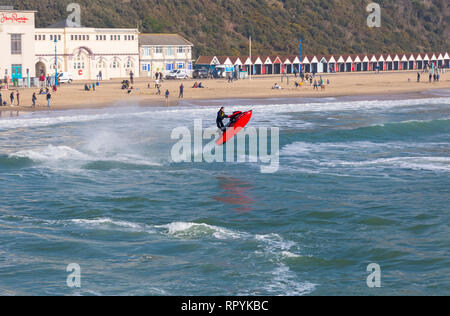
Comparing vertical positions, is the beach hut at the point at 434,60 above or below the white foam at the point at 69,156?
above

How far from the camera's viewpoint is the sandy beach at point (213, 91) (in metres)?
58.8

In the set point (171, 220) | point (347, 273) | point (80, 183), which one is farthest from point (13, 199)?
point (347, 273)

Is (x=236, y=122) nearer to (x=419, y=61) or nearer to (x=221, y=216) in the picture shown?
(x=221, y=216)

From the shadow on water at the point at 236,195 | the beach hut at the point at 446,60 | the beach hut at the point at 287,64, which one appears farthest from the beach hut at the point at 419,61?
the shadow on water at the point at 236,195

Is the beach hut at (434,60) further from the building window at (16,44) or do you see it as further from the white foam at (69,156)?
the white foam at (69,156)

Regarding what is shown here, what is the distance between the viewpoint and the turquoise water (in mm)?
18031

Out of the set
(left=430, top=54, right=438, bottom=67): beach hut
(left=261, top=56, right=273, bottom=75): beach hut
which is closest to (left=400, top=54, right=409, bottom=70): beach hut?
(left=430, top=54, right=438, bottom=67): beach hut

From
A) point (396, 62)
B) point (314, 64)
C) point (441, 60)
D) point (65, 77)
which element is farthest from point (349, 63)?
point (65, 77)

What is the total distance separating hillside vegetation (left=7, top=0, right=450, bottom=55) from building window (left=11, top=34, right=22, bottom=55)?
26.1 meters

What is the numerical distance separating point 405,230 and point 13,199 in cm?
1485

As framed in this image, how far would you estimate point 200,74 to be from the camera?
300ft

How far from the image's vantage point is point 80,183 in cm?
2925

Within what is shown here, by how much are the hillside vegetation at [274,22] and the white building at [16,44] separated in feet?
84.3

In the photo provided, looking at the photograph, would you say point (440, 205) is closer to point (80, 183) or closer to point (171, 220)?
point (171, 220)
